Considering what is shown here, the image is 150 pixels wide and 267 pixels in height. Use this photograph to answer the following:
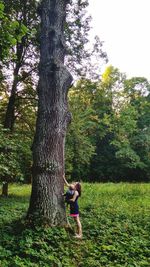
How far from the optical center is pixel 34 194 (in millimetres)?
7812

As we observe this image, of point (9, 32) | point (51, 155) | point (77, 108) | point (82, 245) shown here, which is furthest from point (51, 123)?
point (77, 108)

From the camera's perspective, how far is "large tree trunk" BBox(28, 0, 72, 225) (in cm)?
774

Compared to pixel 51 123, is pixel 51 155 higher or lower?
lower

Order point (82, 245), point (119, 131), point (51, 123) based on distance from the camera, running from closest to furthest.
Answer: point (82, 245) < point (51, 123) < point (119, 131)

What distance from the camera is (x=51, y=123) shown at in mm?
8289

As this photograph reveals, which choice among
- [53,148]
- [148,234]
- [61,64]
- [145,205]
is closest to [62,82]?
[61,64]

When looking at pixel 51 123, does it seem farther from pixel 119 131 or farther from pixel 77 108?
pixel 119 131

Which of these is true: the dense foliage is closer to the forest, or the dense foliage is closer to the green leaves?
the forest

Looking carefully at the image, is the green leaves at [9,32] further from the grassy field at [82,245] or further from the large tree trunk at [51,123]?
the grassy field at [82,245]

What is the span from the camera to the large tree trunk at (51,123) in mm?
7742

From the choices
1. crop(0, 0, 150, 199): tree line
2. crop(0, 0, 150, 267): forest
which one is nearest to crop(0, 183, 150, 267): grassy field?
crop(0, 0, 150, 267): forest

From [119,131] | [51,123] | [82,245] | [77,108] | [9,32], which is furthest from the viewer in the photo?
[119,131]

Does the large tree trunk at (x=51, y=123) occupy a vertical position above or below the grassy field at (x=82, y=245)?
above

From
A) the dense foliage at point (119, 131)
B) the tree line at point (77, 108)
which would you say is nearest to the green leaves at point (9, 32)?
the tree line at point (77, 108)
